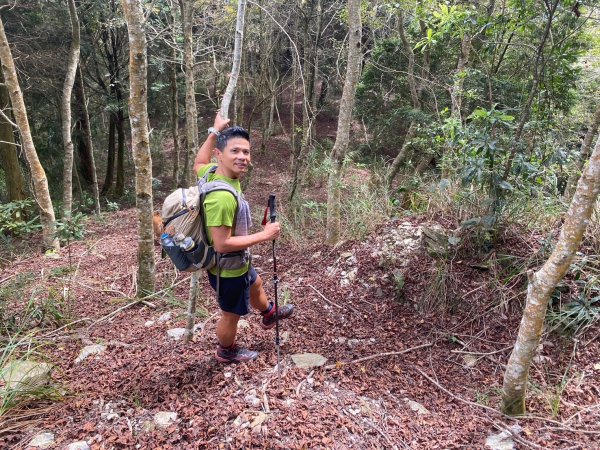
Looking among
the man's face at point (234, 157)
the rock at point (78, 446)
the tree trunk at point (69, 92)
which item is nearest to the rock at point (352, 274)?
the man's face at point (234, 157)

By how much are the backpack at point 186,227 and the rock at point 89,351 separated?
157 centimetres

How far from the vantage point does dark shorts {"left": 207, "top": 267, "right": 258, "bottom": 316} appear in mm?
3012

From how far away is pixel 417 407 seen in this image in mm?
3047

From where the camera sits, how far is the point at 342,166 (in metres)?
5.65

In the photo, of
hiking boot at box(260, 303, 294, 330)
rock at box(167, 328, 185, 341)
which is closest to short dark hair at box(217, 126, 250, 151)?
hiking boot at box(260, 303, 294, 330)

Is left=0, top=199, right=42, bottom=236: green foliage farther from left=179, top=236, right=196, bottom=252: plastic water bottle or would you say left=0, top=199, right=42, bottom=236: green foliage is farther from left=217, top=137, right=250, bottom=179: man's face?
left=217, top=137, right=250, bottom=179: man's face

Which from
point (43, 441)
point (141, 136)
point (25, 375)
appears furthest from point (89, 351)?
point (141, 136)

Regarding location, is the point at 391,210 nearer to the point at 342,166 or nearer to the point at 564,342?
the point at 342,166

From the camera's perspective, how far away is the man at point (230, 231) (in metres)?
2.64

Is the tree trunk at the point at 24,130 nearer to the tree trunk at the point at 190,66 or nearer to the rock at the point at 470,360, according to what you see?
the tree trunk at the point at 190,66

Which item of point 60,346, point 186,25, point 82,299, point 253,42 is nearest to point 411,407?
point 60,346

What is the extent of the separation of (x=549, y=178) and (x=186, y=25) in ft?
22.5

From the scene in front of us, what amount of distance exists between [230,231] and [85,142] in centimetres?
1473

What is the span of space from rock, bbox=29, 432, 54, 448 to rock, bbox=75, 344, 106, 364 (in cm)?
99
